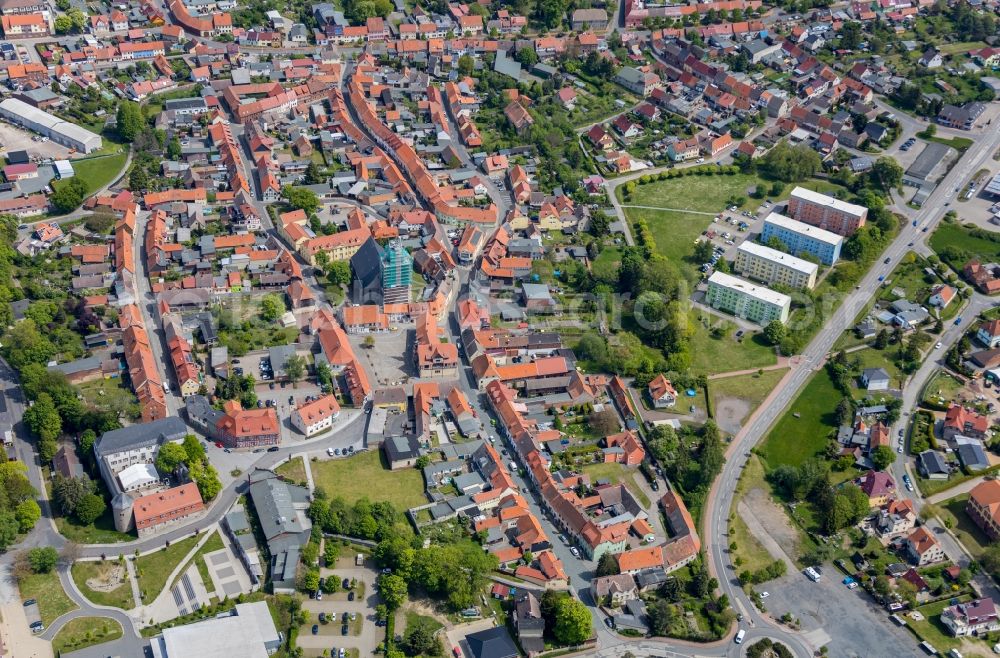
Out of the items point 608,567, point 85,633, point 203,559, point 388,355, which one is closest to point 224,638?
point 203,559

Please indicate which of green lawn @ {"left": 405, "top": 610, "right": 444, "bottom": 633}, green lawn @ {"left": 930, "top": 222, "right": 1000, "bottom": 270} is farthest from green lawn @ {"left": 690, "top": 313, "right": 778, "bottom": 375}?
green lawn @ {"left": 405, "top": 610, "right": 444, "bottom": 633}

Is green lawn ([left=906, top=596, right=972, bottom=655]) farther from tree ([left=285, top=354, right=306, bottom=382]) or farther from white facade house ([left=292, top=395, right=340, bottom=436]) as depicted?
tree ([left=285, top=354, right=306, bottom=382])

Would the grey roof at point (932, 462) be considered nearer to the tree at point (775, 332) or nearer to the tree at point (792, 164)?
the tree at point (775, 332)

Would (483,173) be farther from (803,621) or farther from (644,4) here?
(803,621)

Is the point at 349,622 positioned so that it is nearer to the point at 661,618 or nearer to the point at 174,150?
the point at 661,618

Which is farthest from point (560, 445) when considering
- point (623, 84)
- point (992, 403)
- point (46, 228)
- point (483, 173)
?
point (623, 84)
